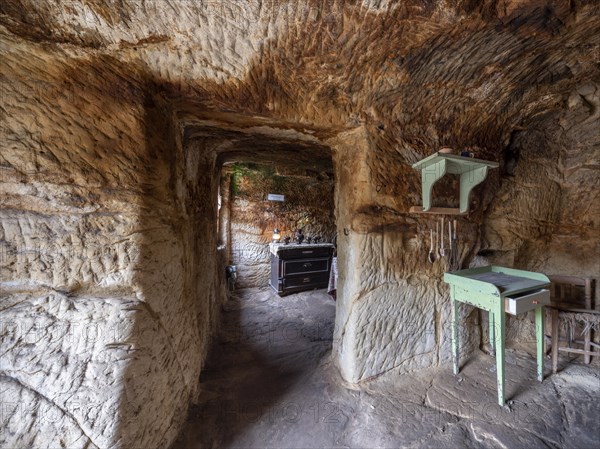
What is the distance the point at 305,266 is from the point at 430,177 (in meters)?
3.14

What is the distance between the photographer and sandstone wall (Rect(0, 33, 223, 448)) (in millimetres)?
918

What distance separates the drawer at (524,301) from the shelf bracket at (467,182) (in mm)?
728

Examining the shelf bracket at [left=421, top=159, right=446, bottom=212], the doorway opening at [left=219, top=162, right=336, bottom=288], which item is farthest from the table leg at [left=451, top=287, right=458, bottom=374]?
the doorway opening at [left=219, top=162, right=336, bottom=288]

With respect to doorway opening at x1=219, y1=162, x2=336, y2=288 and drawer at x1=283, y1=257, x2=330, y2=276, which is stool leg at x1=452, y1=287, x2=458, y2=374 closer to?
drawer at x1=283, y1=257, x2=330, y2=276

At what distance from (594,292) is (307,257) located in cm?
362

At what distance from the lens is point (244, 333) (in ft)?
9.46

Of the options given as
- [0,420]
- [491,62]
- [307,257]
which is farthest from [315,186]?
[0,420]

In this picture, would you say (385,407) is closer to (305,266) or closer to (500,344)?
(500,344)

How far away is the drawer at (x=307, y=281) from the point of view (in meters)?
4.30

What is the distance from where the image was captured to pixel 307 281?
4.46 m

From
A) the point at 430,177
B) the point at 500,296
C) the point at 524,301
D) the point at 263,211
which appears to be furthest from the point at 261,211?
the point at 524,301

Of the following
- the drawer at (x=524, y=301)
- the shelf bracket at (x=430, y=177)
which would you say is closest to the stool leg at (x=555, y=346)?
the drawer at (x=524, y=301)

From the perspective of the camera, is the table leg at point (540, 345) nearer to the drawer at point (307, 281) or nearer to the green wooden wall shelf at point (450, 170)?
the green wooden wall shelf at point (450, 170)

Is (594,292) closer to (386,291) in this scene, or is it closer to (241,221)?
(386,291)
